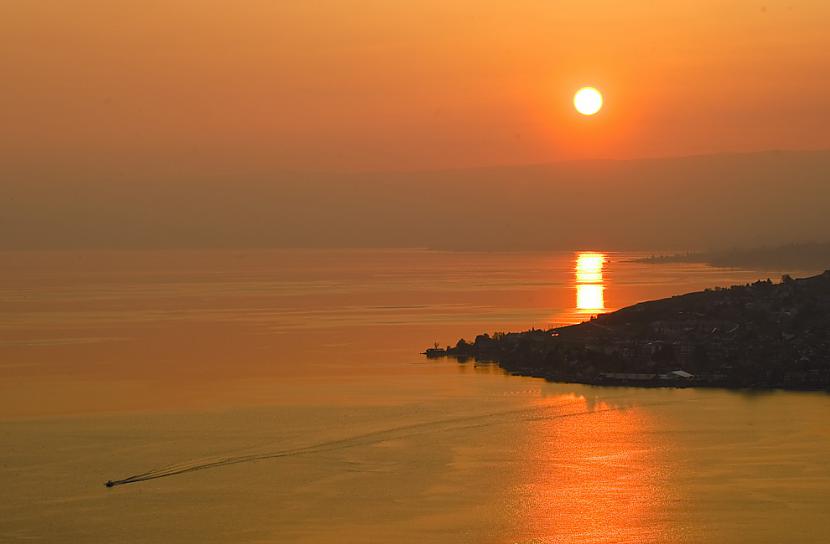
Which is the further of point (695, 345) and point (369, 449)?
point (695, 345)

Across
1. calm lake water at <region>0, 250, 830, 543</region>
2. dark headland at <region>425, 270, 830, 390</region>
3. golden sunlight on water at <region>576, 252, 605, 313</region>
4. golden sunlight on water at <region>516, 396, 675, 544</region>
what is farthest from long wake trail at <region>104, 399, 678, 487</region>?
golden sunlight on water at <region>576, 252, 605, 313</region>

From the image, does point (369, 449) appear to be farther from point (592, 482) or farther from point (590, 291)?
point (590, 291)

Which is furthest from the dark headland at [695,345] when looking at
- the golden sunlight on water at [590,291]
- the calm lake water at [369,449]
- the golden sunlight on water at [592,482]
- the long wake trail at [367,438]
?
the golden sunlight on water at [590,291]

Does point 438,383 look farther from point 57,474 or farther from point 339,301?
point 339,301

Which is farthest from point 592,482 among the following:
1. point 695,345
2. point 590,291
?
point 590,291

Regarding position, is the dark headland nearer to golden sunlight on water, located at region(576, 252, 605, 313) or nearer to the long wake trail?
the long wake trail

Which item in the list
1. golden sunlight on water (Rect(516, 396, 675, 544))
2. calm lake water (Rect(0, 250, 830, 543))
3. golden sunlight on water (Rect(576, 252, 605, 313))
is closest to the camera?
golden sunlight on water (Rect(516, 396, 675, 544))
